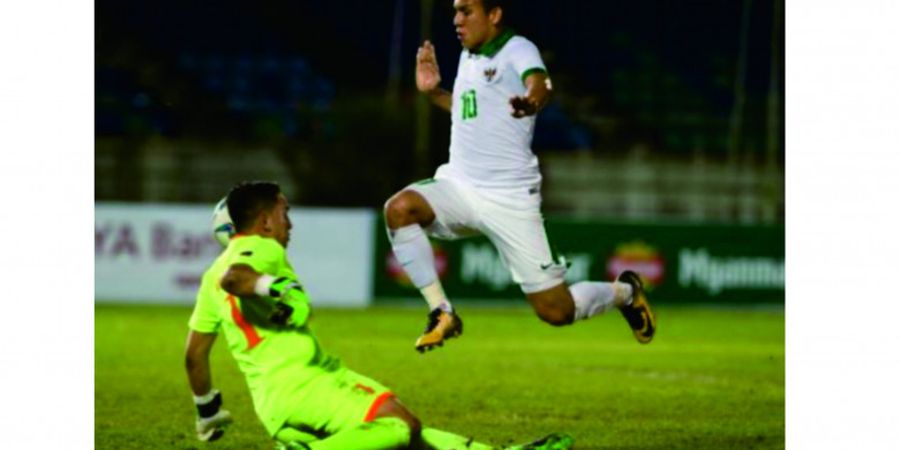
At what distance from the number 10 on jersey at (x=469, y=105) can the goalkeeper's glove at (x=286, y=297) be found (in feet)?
7.23

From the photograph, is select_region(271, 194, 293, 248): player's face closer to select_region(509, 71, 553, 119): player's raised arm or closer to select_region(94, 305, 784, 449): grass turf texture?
select_region(509, 71, 553, 119): player's raised arm

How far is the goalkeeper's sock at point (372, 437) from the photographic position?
662cm

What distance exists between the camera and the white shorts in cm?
850

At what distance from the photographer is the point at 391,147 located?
23.9 m

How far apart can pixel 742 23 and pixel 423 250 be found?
15533 mm

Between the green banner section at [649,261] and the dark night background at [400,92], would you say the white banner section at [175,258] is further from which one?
the dark night background at [400,92]

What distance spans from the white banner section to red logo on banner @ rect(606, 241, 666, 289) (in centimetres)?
317

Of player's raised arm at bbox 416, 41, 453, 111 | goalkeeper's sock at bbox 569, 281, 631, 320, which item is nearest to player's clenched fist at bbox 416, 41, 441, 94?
player's raised arm at bbox 416, 41, 453, 111

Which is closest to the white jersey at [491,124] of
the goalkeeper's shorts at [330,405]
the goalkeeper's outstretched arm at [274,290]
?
the goalkeeper's shorts at [330,405]

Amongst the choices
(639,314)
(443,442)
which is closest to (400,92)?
(639,314)

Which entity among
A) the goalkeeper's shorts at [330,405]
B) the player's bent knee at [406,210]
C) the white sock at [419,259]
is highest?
the player's bent knee at [406,210]

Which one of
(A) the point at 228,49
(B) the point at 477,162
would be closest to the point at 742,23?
(A) the point at 228,49

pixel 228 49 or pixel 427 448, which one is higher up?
pixel 228 49
